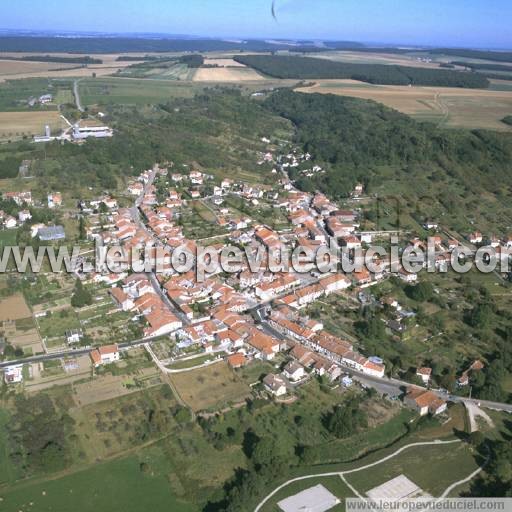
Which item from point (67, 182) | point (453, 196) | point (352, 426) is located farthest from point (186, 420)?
point (453, 196)

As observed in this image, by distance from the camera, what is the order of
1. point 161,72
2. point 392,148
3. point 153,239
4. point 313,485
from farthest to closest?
point 161,72 < point 392,148 < point 153,239 < point 313,485

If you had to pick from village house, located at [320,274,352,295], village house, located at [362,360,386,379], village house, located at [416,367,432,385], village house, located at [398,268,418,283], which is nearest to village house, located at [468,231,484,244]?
village house, located at [398,268,418,283]

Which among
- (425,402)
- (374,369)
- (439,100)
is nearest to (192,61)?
(439,100)

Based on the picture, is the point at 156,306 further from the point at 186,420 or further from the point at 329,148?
the point at 329,148

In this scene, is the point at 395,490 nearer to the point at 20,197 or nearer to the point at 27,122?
the point at 20,197

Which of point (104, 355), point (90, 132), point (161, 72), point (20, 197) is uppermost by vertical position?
point (161, 72)
